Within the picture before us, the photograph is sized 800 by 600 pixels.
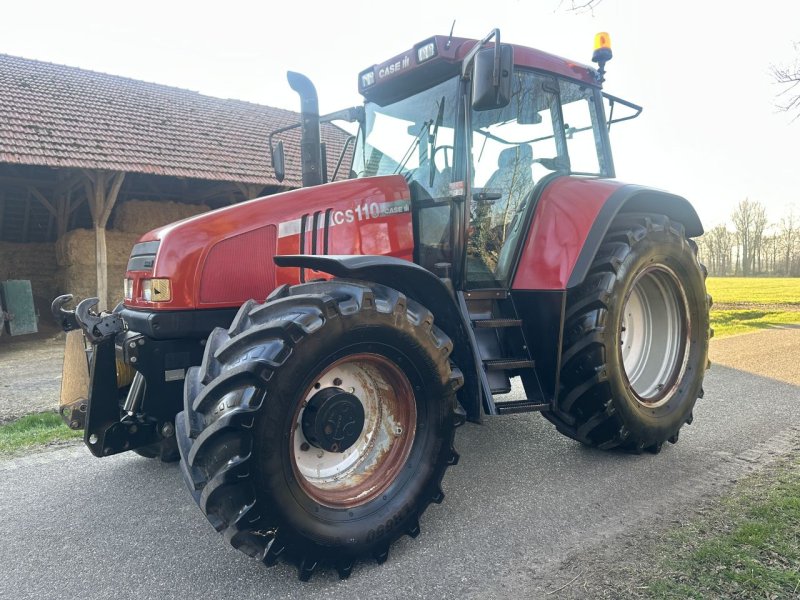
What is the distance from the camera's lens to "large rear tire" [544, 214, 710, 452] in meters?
3.12

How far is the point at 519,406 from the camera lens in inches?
118

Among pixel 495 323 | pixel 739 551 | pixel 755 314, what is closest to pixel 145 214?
pixel 495 323

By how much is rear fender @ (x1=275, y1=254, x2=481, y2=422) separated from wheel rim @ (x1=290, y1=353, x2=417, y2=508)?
1.24 ft

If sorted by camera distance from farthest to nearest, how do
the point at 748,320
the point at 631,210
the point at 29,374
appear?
the point at 748,320
the point at 29,374
the point at 631,210

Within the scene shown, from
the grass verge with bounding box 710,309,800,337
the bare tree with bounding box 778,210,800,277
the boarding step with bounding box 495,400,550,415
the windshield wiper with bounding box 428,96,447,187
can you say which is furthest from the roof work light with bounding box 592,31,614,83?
the bare tree with bounding box 778,210,800,277

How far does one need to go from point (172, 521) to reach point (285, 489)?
0.94 meters

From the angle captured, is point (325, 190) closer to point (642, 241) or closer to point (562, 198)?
point (562, 198)

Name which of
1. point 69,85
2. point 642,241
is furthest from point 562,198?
point 69,85

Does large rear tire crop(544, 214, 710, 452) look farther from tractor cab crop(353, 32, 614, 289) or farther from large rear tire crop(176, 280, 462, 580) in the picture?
large rear tire crop(176, 280, 462, 580)

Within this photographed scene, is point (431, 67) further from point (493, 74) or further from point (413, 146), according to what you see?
point (493, 74)

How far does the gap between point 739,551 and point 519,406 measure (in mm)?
1117

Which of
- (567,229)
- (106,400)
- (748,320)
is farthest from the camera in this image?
(748,320)

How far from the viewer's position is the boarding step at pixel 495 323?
3.09 meters

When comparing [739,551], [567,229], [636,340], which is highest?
[567,229]
